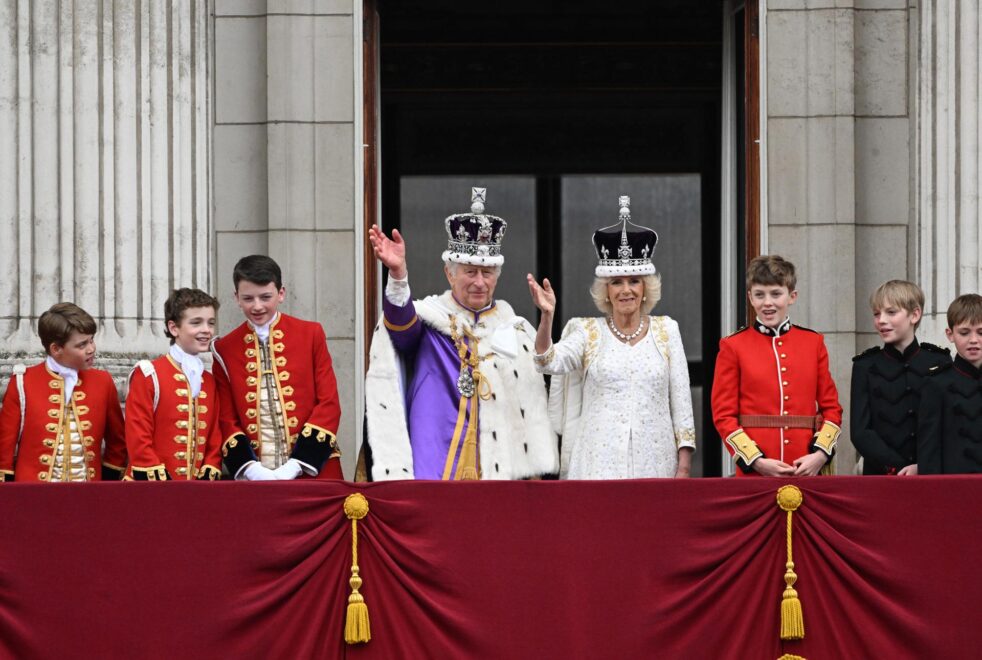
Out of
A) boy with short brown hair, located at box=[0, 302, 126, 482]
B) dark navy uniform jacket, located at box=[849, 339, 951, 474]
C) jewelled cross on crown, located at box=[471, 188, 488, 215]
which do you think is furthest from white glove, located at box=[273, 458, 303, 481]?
dark navy uniform jacket, located at box=[849, 339, 951, 474]

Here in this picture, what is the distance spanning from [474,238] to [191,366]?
1.50 metres

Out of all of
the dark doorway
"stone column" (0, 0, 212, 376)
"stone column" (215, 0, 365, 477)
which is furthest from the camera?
the dark doorway

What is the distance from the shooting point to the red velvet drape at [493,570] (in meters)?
6.98

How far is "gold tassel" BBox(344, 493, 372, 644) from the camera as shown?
693cm

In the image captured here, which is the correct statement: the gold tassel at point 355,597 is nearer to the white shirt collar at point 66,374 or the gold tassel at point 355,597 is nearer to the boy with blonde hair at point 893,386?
the white shirt collar at point 66,374

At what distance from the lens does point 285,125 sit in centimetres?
1038

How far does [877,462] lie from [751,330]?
89 centimetres

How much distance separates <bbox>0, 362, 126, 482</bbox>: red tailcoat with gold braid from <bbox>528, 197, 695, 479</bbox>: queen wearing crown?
218 centimetres

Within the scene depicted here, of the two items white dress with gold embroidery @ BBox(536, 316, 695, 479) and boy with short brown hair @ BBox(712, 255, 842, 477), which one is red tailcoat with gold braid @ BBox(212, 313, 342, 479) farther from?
boy with short brown hair @ BBox(712, 255, 842, 477)

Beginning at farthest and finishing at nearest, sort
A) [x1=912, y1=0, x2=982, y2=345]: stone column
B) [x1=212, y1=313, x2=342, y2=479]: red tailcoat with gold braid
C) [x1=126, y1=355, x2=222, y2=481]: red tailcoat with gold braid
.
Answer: [x1=912, y1=0, x2=982, y2=345]: stone column, [x1=212, y1=313, x2=342, y2=479]: red tailcoat with gold braid, [x1=126, y1=355, x2=222, y2=481]: red tailcoat with gold braid

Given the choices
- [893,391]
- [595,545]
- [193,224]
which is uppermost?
[193,224]

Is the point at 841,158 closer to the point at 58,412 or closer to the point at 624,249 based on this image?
the point at 624,249

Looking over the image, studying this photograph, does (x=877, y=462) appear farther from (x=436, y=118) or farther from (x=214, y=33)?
(x=436, y=118)

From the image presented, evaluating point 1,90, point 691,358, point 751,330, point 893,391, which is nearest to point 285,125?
point 1,90
